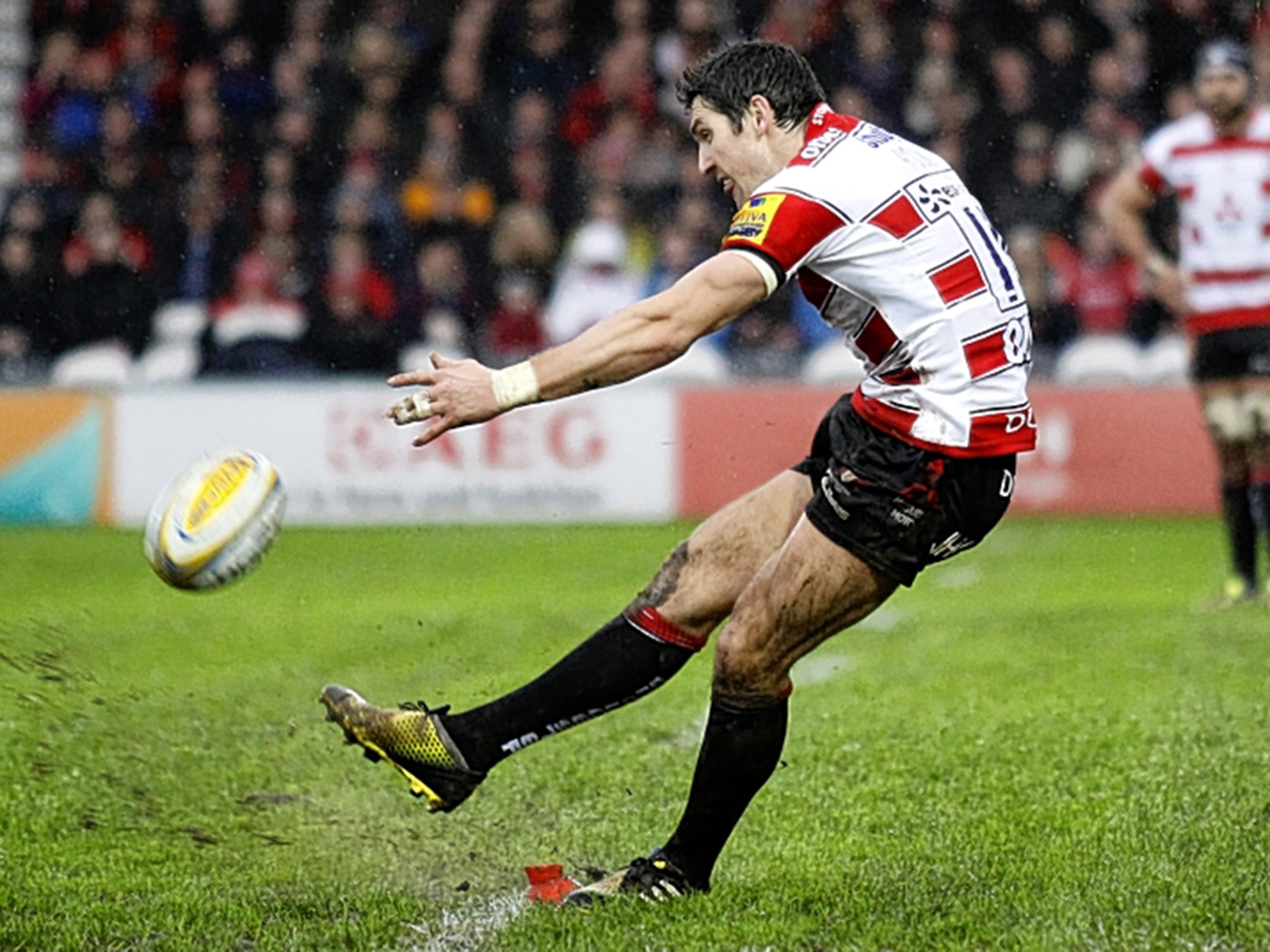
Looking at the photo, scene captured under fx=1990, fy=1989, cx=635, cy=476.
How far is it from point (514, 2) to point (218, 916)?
1305cm

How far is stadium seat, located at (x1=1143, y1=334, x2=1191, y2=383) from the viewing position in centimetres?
1382

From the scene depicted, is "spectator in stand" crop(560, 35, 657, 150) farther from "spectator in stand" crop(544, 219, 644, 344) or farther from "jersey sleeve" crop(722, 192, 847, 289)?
"jersey sleeve" crop(722, 192, 847, 289)

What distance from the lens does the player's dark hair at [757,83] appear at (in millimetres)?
4555

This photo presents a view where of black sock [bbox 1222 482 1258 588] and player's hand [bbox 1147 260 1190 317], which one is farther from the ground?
player's hand [bbox 1147 260 1190 317]

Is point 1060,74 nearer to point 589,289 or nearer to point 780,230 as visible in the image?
point 589,289

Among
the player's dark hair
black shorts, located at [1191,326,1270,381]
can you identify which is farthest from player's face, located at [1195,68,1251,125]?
the player's dark hair

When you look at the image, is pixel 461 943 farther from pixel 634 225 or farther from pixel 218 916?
pixel 634 225

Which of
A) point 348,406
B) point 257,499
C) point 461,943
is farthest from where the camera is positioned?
point 348,406

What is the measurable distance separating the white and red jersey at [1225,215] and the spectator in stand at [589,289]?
541cm

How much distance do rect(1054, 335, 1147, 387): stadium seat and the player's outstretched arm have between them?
999 cm

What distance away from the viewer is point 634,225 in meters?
15.3

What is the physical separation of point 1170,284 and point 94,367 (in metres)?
7.68

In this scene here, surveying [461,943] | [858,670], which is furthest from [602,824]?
A: [858,670]

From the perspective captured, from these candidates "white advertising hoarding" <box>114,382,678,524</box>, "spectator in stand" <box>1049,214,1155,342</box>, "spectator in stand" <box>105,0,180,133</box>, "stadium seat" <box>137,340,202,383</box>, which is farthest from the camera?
"spectator in stand" <box>105,0,180,133</box>
